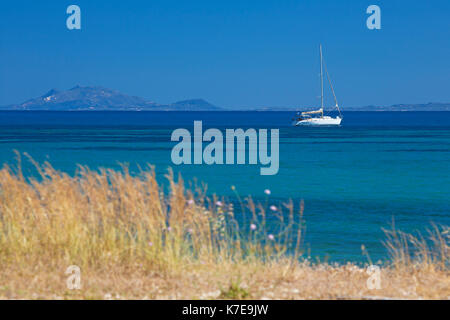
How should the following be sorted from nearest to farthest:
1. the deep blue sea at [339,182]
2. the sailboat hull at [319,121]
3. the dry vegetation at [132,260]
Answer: the dry vegetation at [132,260], the deep blue sea at [339,182], the sailboat hull at [319,121]

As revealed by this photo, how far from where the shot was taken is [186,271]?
8539 mm

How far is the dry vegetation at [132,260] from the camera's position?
7684 mm

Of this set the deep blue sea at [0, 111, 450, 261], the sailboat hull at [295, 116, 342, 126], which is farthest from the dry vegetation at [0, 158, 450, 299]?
the sailboat hull at [295, 116, 342, 126]

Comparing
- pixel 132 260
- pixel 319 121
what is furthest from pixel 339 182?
pixel 319 121

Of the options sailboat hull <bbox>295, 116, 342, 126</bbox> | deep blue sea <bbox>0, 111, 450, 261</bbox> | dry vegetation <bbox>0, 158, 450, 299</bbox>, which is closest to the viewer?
dry vegetation <bbox>0, 158, 450, 299</bbox>

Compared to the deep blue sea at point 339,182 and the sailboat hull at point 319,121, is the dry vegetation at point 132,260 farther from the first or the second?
the sailboat hull at point 319,121


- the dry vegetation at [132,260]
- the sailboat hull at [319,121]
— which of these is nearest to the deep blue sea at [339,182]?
the dry vegetation at [132,260]

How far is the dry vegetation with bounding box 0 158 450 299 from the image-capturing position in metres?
7.68

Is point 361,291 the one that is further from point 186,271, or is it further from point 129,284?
point 129,284

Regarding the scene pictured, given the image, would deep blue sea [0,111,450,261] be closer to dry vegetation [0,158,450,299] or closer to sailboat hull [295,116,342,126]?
dry vegetation [0,158,450,299]

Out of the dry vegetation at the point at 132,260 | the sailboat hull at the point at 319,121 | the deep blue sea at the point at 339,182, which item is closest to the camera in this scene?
the dry vegetation at the point at 132,260

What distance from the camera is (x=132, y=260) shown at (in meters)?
8.66

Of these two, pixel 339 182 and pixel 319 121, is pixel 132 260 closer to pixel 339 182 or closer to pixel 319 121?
pixel 339 182

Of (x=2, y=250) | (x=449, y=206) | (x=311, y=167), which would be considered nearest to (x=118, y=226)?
(x=2, y=250)
